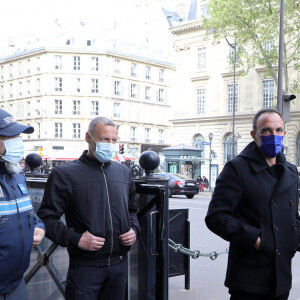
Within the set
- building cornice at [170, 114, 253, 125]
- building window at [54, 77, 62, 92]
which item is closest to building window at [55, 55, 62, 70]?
building window at [54, 77, 62, 92]

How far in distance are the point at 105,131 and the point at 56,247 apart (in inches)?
63.6

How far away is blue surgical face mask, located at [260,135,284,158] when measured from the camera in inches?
121

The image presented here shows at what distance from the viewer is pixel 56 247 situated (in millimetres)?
4602

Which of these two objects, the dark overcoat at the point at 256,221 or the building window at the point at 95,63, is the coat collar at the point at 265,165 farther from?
the building window at the point at 95,63

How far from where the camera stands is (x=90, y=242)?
10.3ft

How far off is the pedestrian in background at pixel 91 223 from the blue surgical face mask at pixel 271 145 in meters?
1.01

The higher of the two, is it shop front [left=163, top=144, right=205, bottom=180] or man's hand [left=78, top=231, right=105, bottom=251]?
man's hand [left=78, top=231, right=105, bottom=251]

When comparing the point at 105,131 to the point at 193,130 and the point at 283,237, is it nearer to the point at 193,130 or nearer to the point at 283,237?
the point at 283,237

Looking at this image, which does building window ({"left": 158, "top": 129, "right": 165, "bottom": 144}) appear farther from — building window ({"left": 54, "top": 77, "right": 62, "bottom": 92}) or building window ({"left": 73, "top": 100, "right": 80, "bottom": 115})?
building window ({"left": 54, "top": 77, "right": 62, "bottom": 92})

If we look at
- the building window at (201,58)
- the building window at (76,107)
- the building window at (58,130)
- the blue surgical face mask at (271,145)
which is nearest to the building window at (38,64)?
the building window at (76,107)

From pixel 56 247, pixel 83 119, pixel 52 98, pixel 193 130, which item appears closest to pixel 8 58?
pixel 52 98

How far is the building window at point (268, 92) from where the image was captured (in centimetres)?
3897

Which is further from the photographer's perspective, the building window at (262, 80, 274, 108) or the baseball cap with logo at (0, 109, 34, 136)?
the building window at (262, 80, 274, 108)

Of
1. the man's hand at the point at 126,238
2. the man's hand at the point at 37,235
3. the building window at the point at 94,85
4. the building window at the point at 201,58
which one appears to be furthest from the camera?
the building window at the point at 94,85
